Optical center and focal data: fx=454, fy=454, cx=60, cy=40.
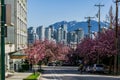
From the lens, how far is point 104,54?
7581cm

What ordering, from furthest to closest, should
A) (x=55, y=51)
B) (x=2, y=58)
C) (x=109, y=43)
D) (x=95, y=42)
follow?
(x=55, y=51), (x=95, y=42), (x=109, y=43), (x=2, y=58)

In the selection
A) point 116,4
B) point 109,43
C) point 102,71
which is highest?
point 116,4

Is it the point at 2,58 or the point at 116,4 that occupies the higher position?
the point at 116,4

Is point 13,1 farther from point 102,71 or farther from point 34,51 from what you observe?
point 102,71

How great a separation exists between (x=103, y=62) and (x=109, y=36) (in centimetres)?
1271

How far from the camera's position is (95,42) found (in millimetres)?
79625

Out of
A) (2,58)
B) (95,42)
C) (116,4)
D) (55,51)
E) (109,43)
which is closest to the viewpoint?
(2,58)

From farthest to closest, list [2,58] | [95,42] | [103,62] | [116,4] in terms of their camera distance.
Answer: [103,62] < [95,42] < [116,4] < [2,58]

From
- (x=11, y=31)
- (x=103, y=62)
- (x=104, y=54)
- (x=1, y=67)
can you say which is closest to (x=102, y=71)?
(x=104, y=54)

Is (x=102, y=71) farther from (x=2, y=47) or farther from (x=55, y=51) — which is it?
(x=2, y=47)

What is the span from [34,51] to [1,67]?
2270 inches

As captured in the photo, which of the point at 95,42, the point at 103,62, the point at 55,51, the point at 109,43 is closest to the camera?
the point at 109,43

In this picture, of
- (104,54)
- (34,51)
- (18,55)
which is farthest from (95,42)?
(18,55)

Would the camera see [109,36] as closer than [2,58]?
No
